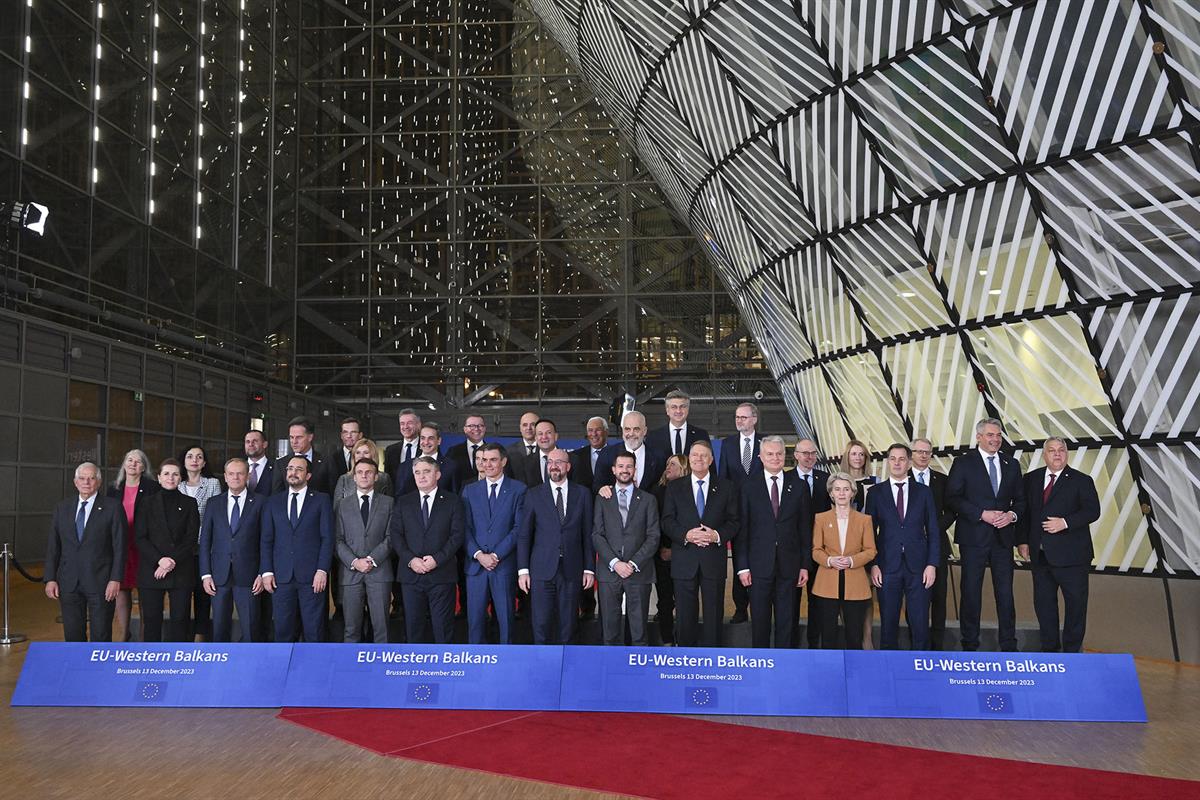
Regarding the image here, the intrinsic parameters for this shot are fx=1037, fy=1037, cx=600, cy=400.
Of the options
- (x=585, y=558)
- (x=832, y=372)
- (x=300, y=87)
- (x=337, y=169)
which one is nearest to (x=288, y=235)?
(x=337, y=169)

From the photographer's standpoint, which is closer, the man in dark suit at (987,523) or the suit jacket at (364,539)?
the suit jacket at (364,539)

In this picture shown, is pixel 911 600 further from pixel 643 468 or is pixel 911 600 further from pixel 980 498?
pixel 643 468

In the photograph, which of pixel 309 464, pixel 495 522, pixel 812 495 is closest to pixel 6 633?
pixel 309 464

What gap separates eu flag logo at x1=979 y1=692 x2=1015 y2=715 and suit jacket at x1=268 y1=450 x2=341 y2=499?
5.39 m

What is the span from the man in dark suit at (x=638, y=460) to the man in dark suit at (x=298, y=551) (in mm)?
2163

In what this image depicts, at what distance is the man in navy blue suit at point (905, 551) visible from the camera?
7.97m

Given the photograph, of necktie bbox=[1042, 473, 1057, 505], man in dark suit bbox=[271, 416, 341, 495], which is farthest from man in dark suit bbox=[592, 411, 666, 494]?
necktie bbox=[1042, 473, 1057, 505]

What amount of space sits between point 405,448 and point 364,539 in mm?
1470

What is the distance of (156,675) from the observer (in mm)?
7195

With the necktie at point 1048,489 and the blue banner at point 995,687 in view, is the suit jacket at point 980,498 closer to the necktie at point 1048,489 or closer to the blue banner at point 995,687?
the necktie at point 1048,489

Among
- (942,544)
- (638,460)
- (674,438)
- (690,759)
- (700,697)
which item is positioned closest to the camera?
(690,759)

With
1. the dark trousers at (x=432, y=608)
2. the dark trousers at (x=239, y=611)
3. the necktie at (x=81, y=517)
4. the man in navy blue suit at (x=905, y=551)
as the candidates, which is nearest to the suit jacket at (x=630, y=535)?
the dark trousers at (x=432, y=608)

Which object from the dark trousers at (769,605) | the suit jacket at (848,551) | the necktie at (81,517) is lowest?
the dark trousers at (769,605)

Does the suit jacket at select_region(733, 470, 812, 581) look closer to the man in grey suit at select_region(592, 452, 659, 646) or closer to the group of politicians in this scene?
the group of politicians
